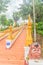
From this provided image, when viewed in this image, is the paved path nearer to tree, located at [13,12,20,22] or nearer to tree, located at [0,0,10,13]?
tree, located at [13,12,20,22]

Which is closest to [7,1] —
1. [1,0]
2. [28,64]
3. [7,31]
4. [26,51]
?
[1,0]

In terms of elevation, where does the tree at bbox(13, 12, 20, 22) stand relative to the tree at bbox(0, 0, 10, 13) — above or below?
below

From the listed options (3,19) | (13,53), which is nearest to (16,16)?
(3,19)

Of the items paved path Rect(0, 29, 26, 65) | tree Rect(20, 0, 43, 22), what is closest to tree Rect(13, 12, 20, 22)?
tree Rect(20, 0, 43, 22)

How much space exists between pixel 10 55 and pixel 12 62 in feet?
0.21

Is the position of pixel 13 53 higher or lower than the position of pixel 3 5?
lower

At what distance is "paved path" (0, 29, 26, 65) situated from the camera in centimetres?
130

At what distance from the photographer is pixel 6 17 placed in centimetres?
130

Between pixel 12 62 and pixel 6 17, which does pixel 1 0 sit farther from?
pixel 12 62

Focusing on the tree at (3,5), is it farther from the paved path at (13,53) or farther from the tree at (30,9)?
the paved path at (13,53)

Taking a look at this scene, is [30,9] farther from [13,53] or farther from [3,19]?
[13,53]

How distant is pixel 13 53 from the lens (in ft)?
4.30

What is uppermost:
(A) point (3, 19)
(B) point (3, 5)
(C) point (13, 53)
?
(B) point (3, 5)

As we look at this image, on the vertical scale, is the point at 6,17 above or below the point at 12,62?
above
